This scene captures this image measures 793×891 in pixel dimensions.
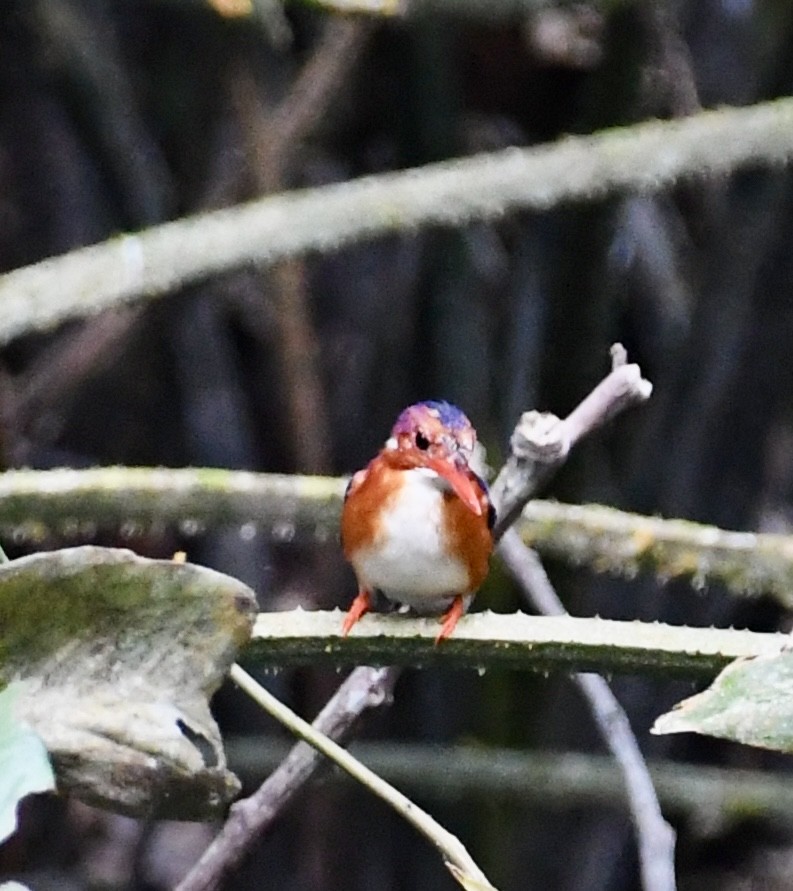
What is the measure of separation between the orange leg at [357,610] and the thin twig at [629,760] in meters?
0.08

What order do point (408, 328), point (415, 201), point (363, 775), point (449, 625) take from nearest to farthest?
1. point (363, 775)
2. point (449, 625)
3. point (415, 201)
4. point (408, 328)

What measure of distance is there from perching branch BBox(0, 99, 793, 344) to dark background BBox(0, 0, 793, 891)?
0.86ft

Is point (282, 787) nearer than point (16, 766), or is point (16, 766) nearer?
point (16, 766)

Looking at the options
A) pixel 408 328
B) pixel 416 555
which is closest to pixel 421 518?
pixel 416 555

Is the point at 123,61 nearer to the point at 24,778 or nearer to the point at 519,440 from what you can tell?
the point at 519,440

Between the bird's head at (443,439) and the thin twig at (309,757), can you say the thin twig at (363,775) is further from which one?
the bird's head at (443,439)

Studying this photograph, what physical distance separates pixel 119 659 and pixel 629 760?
0.99ft

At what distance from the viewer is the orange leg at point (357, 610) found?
1.94 ft

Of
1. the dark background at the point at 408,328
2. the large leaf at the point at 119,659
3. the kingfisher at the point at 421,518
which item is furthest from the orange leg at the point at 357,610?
the dark background at the point at 408,328

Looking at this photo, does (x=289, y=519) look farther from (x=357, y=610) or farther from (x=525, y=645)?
(x=525, y=645)

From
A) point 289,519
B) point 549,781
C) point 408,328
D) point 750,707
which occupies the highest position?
point 750,707

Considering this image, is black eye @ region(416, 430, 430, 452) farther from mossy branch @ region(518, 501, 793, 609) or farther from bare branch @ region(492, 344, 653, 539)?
bare branch @ region(492, 344, 653, 539)

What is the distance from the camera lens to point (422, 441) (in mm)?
797

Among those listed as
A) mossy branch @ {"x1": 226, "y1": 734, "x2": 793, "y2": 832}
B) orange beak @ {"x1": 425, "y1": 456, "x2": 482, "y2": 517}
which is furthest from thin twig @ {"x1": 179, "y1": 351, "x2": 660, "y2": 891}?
mossy branch @ {"x1": 226, "y1": 734, "x2": 793, "y2": 832}
